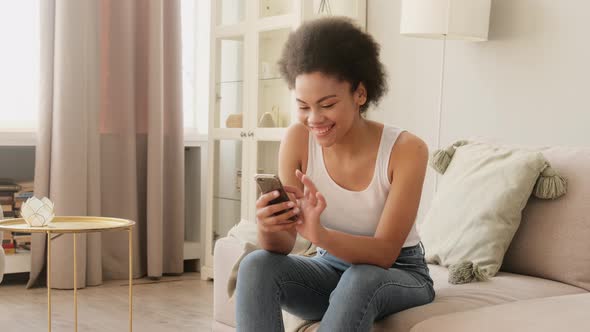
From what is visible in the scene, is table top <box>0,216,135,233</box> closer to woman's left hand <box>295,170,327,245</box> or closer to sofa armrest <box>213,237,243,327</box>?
sofa armrest <box>213,237,243,327</box>

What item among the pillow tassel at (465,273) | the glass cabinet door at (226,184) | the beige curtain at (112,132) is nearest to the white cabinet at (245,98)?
the glass cabinet door at (226,184)

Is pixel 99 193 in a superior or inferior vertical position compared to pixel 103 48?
inferior

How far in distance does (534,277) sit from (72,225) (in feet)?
4.49

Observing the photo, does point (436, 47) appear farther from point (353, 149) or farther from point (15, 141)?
point (15, 141)

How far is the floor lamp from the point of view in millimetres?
3043

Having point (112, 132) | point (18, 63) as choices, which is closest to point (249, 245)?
point (112, 132)

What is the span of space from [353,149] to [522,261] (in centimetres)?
67

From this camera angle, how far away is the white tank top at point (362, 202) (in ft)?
6.34

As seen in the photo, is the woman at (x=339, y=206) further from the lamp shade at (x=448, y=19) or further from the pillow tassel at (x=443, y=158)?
the lamp shade at (x=448, y=19)

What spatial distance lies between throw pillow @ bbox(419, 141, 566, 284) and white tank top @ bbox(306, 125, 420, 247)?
38 centimetres

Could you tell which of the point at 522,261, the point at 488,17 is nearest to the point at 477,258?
the point at 522,261

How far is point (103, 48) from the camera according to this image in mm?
4188

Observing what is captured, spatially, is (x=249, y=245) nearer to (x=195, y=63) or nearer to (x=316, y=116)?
(x=316, y=116)

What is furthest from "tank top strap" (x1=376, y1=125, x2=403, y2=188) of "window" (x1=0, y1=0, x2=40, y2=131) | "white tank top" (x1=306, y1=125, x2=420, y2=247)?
"window" (x1=0, y1=0, x2=40, y2=131)
